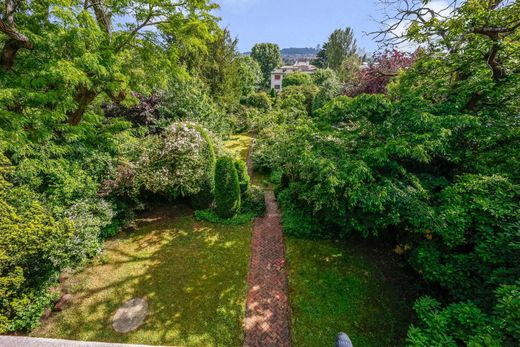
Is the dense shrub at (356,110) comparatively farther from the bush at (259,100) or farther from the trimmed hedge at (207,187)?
the bush at (259,100)

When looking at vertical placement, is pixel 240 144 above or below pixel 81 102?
below

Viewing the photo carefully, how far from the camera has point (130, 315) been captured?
5.88m

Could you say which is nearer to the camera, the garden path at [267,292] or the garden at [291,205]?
the garden at [291,205]

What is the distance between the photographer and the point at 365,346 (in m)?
5.15

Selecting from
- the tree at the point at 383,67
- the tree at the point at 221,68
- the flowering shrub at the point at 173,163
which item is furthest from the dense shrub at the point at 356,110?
the tree at the point at 221,68

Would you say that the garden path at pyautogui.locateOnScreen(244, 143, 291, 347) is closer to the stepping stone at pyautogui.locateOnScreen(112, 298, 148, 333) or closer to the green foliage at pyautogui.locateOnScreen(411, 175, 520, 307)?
the stepping stone at pyautogui.locateOnScreen(112, 298, 148, 333)

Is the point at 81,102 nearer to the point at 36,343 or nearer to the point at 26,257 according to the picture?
the point at 26,257

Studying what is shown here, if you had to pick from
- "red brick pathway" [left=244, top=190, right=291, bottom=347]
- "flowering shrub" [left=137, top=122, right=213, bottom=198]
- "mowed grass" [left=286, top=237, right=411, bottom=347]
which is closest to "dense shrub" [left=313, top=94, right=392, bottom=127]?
"mowed grass" [left=286, top=237, right=411, bottom=347]

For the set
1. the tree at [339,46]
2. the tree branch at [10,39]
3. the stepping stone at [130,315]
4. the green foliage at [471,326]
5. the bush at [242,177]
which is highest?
the tree at [339,46]

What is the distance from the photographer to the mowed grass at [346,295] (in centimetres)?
543

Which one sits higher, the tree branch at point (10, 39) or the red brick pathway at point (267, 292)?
the tree branch at point (10, 39)

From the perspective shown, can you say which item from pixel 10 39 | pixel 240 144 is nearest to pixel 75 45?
pixel 10 39

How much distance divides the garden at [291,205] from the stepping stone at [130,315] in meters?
0.05

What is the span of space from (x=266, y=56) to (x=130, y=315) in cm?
6106
